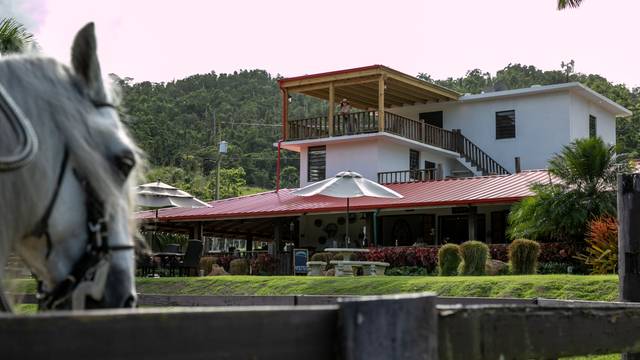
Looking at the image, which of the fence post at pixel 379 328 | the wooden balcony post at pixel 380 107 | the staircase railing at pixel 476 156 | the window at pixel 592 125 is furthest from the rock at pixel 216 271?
the fence post at pixel 379 328

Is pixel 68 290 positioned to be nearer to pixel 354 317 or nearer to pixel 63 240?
pixel 63 240

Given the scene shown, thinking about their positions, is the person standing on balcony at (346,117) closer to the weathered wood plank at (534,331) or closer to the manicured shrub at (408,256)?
the manicured shrub at (408,256)

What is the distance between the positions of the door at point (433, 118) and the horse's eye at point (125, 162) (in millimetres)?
33538

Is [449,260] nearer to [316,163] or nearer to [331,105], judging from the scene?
[331,105]

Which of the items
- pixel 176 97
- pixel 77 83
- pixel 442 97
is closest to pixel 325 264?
pixel 442 97

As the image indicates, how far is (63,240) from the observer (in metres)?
2.30

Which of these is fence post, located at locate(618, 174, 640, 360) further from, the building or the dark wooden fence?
the building

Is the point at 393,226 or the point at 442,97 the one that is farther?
the point at 442,97

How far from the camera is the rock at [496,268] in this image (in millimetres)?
18125

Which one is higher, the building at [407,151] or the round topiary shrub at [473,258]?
the building at [407,151]

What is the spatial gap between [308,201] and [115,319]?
87.7 feet

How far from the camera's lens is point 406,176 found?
103 feet

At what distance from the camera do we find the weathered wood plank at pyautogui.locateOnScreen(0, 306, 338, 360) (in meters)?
1.61

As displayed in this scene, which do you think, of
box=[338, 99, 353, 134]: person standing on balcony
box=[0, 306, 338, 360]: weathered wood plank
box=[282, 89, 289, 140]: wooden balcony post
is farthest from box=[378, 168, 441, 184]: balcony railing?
box=[0, 306, 338, 360]: weathered wood plank
